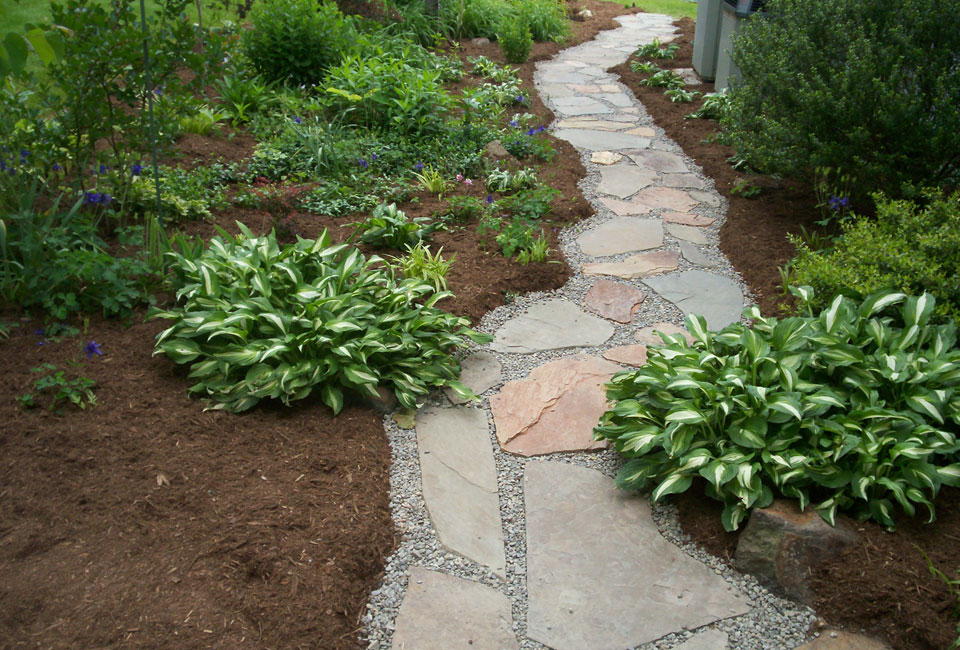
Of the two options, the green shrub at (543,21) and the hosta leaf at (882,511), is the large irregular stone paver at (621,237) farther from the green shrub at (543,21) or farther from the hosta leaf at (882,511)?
the green shrub at (543,21)

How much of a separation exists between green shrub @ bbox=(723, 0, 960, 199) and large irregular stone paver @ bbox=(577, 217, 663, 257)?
2.74 feet

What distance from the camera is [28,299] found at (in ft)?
10.9

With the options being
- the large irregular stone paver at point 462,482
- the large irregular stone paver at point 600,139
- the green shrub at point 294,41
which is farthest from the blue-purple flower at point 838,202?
the green shrub at point 294,41

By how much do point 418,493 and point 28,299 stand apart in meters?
1.98

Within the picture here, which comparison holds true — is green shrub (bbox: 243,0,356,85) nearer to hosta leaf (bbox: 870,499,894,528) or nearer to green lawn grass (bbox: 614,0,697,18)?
hosta leaf (bbox: 870,499,894,528)

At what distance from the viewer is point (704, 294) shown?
13.9 ft

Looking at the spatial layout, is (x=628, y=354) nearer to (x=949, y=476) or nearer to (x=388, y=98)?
(x=949, y=476)

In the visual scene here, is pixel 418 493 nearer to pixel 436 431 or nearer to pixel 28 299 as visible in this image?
pixel 436 431

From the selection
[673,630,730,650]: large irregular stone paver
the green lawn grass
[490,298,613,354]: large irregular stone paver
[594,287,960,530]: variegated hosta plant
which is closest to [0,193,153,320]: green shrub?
[490,298,613,354]: large irregular stone paver

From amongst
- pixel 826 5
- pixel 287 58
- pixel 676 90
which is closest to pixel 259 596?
pixel 826 5

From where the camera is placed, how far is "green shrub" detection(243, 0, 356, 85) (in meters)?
6.66

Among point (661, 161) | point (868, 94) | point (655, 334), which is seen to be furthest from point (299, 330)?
A: point (661, 161)

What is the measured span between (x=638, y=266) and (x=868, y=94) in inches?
61.8

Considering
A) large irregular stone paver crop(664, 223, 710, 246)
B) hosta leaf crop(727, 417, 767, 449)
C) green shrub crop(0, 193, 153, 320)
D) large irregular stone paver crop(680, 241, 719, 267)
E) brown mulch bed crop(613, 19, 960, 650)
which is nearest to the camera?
brown mulch bed crop(613, 19, 960, 650)
